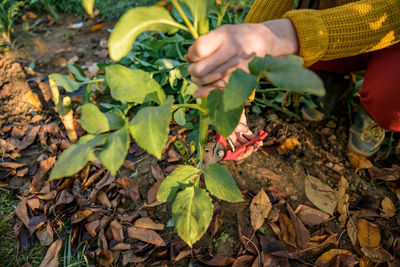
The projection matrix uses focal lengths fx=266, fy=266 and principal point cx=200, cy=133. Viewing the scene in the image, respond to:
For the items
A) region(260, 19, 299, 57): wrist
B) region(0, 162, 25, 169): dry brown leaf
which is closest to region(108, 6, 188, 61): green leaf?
region(260, 19, 299, 57): wrist

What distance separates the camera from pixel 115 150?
0.60 meters

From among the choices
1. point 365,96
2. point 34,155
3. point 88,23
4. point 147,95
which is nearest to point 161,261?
point 147,95

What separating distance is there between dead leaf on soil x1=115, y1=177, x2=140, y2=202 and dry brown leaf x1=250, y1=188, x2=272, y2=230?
53cm

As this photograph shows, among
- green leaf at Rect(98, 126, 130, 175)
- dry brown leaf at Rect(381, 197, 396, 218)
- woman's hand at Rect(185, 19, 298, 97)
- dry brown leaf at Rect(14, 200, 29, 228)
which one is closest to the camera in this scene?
green leaf at Rect(98, 126, 130, 175)

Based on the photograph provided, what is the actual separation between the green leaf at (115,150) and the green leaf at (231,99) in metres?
0.22

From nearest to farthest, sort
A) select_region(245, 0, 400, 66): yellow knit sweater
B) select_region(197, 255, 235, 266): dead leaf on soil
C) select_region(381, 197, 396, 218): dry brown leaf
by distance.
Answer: select_region(245, 0, 400, 66): yellow knit sweater, select_region(197, 255, 235, 266): dead leaf on soil, select_region(381, 197, 396, 218): dry brown leaf

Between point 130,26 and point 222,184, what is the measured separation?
506mm

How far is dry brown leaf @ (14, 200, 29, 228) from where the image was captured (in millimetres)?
1167

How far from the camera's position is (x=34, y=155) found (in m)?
1.43

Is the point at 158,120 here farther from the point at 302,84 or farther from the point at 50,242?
the point at 50,242

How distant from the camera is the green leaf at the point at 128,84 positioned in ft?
2.36

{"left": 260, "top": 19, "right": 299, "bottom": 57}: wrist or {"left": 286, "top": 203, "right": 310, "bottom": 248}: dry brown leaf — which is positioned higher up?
{"left": 260, "top": 19, "right": 299, "bottom": 57}: wrist

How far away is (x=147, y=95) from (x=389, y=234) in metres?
1.25

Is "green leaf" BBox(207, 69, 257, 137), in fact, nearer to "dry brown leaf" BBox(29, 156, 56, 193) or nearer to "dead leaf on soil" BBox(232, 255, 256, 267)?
"dead leaf on soil" BBox(232, 255, 256, 267)
